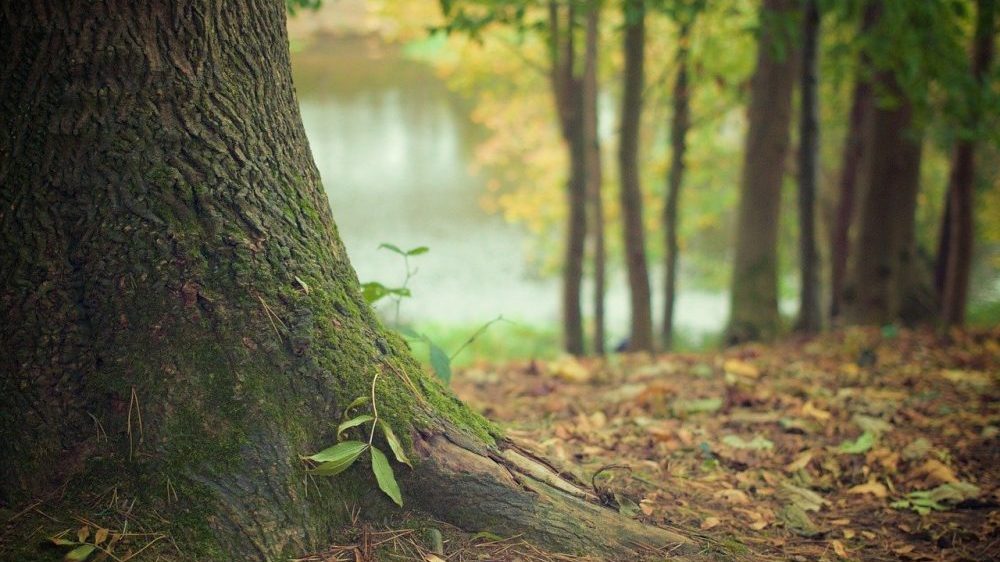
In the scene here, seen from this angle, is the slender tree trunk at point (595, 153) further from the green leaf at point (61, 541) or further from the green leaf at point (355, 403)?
the green leaf at point (61, 541)

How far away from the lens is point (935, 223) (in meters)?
16.7

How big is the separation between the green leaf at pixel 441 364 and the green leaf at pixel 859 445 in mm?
1737

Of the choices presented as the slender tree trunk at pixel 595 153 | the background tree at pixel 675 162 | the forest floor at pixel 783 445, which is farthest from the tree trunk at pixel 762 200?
the forest floor at pixel 783 445

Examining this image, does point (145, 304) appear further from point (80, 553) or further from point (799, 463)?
point (799, 463)

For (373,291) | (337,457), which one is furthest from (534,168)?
(337,457)

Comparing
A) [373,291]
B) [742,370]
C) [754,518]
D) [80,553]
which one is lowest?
[742,370]

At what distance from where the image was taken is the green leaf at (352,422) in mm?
2049

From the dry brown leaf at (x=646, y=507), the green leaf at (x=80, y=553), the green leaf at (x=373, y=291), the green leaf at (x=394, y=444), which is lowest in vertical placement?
the dry brown leaf at (x=646, y=507)

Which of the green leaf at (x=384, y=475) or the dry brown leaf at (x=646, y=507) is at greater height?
the green leaf at (x=384, y=475)

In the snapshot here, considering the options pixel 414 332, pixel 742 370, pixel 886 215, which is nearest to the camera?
pixel 414 332

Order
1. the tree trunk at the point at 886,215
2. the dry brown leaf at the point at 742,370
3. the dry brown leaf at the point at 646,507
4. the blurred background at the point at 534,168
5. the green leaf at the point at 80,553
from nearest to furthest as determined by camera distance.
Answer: the green leaf at the point at 80,553 < the dry brown leaf at the point at 646,507 < the dry brown leaf at the point at 742,370 < the tree trunk at the point at 886,215 < the blurred background at the point at 534,168

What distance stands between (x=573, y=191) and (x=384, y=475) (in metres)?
6.51

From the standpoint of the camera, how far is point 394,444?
2.10 m

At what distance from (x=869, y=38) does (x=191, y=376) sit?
517 centimetres
